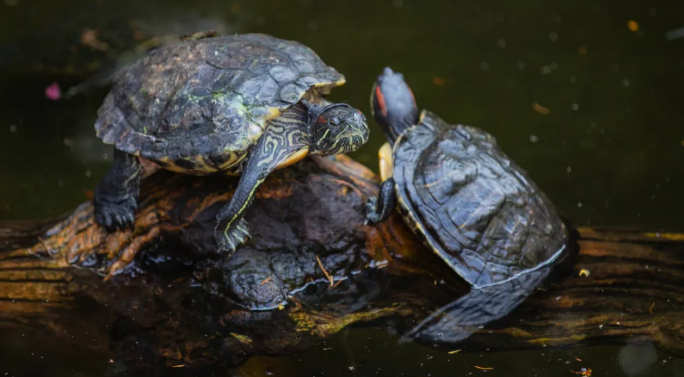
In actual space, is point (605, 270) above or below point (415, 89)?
below

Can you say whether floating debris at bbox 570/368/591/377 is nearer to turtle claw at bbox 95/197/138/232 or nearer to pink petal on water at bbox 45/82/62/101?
turtle claw at bbox 95/197/138/232

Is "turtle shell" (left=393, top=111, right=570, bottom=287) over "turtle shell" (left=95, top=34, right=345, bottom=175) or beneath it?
beneath

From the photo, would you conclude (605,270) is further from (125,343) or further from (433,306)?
(125,343)

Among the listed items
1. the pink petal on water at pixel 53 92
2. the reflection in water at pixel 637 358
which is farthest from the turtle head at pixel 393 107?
the pink petal on water at pixel 53 92

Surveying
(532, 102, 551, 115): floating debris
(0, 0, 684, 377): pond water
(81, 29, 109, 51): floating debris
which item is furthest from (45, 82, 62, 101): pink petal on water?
(532, 102, 551, 115): floating debris

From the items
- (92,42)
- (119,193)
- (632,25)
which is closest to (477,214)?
(119,193)

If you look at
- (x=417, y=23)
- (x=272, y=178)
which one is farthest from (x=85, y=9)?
(x=272, y=178)
